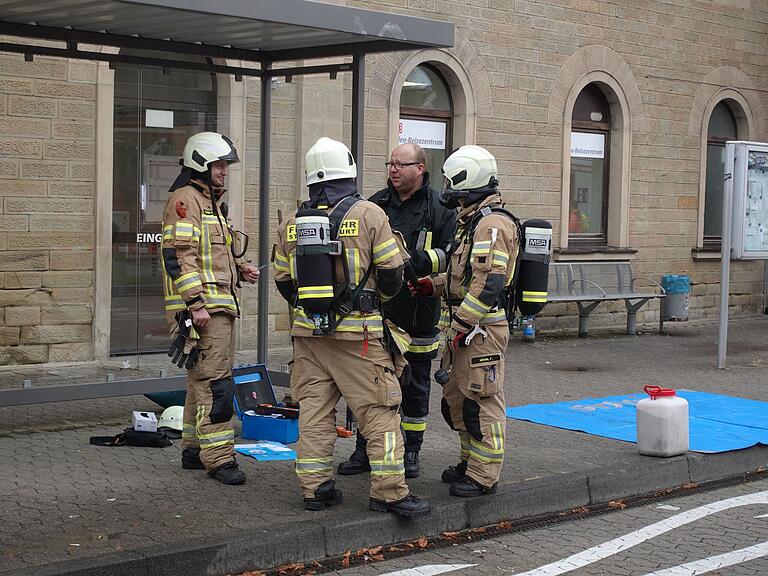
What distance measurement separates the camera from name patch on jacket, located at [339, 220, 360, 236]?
6270 millimetres

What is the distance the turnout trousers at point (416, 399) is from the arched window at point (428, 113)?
7.40 m

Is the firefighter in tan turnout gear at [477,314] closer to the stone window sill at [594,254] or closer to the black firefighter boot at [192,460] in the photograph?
the black firefighter boot at [192,460]

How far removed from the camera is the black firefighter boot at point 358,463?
7426mm

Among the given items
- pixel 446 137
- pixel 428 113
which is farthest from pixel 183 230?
pixel 446 137

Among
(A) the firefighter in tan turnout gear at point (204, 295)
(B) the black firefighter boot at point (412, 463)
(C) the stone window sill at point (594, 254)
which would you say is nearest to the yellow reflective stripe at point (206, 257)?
(A) the firefighter in tan turnout gear at point (204, 295)

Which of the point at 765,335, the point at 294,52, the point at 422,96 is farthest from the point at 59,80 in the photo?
the point at 765,335

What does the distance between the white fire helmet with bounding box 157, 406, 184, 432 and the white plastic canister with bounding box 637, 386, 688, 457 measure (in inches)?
126

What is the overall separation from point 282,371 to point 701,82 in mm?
10968

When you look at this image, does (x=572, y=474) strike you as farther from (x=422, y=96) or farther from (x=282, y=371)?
(x=422, y=96)

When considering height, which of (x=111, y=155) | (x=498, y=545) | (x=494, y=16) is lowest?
(x=498, y=545)

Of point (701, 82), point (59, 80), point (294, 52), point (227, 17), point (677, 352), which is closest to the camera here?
point (227, 17)

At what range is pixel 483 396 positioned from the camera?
6797 mm

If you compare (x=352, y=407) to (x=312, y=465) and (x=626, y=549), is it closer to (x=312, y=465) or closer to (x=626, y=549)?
(x=312, y=465)

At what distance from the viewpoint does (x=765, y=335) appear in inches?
668
